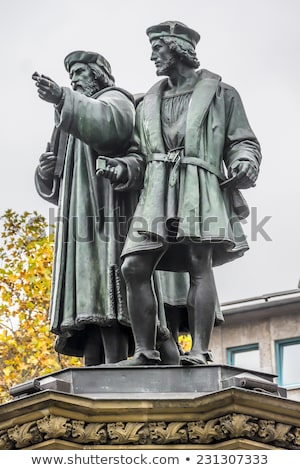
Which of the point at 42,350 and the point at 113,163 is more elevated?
the point at 42,350

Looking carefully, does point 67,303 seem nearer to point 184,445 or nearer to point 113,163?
point 113,163

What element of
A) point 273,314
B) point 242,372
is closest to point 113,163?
point 242,372

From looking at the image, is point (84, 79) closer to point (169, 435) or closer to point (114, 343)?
point (114, 343)

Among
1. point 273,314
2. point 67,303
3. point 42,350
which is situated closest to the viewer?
point 67,303

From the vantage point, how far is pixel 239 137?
1156cm

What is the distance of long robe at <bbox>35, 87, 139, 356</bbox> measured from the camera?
37.8 feet

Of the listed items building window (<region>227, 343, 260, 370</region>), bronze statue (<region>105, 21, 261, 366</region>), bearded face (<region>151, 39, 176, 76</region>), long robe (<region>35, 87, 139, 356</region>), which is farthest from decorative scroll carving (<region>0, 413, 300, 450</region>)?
building window (<region>227, 343, 260, 370</region>)

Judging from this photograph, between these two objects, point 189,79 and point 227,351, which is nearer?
point 189,79

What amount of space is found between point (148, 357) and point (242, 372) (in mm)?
893

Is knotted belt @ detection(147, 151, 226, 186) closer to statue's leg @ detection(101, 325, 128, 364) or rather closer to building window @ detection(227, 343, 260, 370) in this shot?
statue's leg @ detection(101, 325, 128, 364)

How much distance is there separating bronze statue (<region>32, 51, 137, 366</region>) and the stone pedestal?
56.4 inches

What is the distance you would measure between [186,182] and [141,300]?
1.12 metres

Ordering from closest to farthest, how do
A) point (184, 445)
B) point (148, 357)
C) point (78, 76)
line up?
point (184, 445)
point (148, 357)
point (78, 76)

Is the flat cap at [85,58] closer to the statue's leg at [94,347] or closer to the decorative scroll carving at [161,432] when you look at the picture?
the statue's leg at [94,347]
